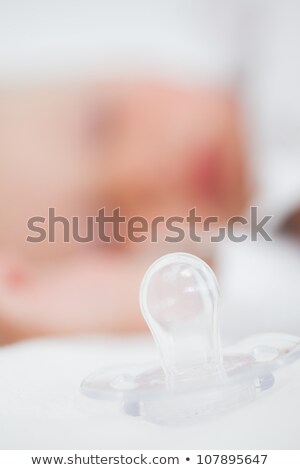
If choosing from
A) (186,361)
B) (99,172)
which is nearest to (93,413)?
(186,361)

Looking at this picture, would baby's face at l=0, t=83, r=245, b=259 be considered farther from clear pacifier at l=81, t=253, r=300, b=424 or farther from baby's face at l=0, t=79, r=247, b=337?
clear pacifier at l=81, t=253, r=300, b=424

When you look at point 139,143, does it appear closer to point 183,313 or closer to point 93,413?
point 183,313

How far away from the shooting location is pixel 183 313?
1.08 meters

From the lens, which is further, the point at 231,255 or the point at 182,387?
the point at 231,255

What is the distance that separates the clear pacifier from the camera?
41.5 inches

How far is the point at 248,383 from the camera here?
1.07 m

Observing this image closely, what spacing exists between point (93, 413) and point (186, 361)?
0.59 feet

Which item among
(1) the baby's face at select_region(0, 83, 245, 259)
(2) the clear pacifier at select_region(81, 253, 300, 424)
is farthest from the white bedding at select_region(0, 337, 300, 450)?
(1) the baby's face at select_region(0, 83, 245, 259)

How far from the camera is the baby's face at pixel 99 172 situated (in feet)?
3.88

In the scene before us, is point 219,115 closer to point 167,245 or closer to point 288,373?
point 167,245

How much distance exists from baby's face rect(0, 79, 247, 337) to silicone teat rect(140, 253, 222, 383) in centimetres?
9

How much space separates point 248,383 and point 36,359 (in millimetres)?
368
